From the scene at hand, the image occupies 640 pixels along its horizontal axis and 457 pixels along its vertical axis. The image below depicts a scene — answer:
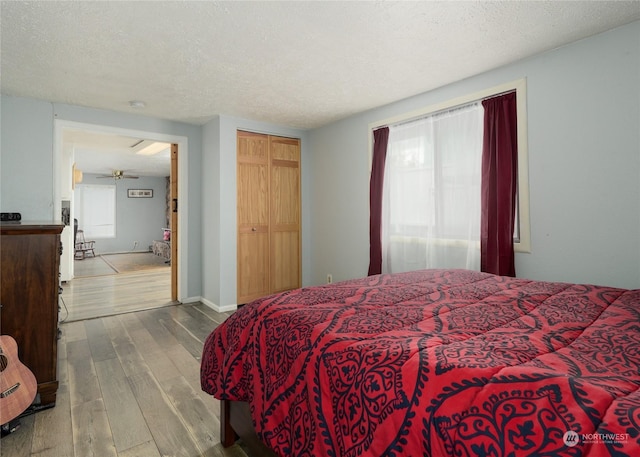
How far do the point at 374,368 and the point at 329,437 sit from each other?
268 mm

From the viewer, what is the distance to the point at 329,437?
0.97m

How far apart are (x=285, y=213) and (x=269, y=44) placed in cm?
261

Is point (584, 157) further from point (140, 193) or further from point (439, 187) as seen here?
point (140, 193)

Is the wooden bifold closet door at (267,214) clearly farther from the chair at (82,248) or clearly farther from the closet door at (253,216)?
the chair at (82,248)

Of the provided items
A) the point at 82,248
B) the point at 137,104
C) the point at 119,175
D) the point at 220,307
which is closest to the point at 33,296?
the point at 220,307

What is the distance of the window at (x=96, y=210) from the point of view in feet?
32.5

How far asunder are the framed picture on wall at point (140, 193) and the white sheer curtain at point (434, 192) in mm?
9444

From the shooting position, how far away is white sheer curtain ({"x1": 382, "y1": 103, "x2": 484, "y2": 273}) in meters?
3.04

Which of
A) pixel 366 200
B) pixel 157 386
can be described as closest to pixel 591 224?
pixel 366 200

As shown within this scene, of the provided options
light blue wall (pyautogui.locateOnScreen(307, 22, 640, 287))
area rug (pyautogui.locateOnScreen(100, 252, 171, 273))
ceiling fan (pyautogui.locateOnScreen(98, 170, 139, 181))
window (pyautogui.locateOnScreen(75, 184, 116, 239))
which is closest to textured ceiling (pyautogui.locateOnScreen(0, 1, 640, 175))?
light blue wall (pyautogui.locateOnScreen(307, 22, 640, 287))

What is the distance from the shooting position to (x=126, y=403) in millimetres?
2092

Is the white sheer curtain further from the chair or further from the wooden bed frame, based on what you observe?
the chair

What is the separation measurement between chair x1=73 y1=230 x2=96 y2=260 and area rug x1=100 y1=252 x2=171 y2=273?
14.8 inches

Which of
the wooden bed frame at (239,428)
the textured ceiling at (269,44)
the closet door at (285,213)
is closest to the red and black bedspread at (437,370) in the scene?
the wooden bed frame at (239,428)
